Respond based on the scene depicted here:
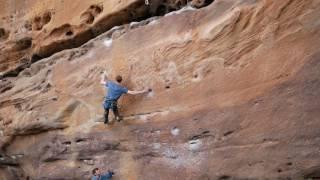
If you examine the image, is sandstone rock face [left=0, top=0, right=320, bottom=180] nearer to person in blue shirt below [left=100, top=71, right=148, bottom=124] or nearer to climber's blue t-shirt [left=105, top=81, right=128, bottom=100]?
person in blue shirt below [left=100, top=71, right=148, bottom=124]

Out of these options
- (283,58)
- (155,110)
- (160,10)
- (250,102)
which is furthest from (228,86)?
(160,10)

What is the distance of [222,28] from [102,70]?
7.80 feet

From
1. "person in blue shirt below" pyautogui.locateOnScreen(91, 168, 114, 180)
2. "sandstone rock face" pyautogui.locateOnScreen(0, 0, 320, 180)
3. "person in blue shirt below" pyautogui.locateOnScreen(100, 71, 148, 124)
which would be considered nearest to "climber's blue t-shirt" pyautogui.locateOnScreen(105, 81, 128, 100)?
"person in blue shirt below" pyautogui.locateOnScreen(100, 71, 148, 124)

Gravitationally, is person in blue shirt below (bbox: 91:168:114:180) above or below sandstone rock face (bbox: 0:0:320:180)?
below

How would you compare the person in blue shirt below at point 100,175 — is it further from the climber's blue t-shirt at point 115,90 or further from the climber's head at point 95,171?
the climber's blue t-shirt at point 115,90

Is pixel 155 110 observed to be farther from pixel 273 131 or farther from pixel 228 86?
pixel 273 131

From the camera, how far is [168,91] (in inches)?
300

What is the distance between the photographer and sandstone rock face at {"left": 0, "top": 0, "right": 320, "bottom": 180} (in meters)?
6.50

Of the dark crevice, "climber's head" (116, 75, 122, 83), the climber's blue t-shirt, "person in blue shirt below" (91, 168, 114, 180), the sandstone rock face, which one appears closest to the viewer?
the sandstone rock face

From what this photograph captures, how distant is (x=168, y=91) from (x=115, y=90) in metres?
0.81

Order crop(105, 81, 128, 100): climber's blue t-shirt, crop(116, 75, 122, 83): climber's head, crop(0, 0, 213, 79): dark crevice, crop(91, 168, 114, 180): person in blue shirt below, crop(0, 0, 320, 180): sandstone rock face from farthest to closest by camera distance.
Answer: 1. crop(0, 0, 213, 79): dark crevice
2. crop(116, 75, 122, 83): climber's head
3. crop(91, 168, 114, 180): person in blue shirt below
4. crop(105, 81, 128, 100): climber's blue t-shirt
5. crop(0, 0, 320, 180): sandstone rock face

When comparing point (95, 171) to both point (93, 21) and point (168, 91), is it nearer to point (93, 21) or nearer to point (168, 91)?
point (168, 91)

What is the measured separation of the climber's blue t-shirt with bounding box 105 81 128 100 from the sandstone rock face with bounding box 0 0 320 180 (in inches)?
12.3

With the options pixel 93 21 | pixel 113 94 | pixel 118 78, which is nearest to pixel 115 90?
pixel 113 94
